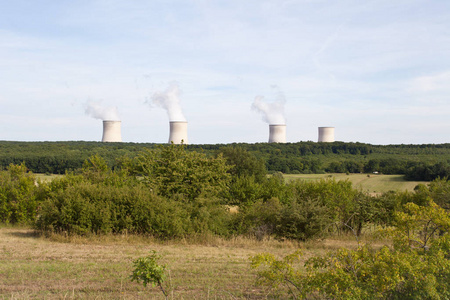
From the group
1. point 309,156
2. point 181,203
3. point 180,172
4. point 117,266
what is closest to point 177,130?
point 180,172

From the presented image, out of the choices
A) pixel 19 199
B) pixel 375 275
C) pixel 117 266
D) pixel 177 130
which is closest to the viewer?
pixel 375 275

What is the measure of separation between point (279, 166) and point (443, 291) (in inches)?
2290

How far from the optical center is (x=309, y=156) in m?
74.9

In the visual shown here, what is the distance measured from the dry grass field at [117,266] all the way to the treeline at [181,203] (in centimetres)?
65

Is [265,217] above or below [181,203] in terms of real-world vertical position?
below

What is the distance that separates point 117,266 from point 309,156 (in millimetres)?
68679

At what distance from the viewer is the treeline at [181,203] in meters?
13.4

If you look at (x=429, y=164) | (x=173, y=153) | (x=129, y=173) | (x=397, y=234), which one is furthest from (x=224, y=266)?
(x=429, y=164)

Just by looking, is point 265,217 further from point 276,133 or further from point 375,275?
point 276,133

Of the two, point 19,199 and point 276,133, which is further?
point 276,133

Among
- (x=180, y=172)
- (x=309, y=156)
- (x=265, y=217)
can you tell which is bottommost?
(x=265, y=217)

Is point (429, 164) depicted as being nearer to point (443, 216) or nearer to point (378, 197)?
point (378, 197)

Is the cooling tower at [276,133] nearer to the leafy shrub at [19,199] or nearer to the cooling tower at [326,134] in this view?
the cooling tower at [326,134]

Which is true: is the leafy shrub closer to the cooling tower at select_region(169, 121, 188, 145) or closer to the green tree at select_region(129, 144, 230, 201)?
the green tree at select_region(129, 144, 230, 201)
